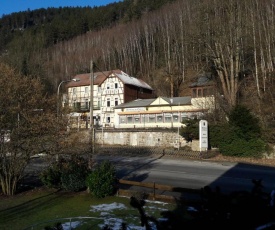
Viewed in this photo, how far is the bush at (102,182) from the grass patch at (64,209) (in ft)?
1.07

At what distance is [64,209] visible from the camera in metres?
14.6

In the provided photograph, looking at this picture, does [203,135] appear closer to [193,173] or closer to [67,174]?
[193,173]

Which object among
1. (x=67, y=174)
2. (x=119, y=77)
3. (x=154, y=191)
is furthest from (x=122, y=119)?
(x=154, y=191)

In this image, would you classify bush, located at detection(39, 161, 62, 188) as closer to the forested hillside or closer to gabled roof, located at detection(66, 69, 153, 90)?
the forested hillside

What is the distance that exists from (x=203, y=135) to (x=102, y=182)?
17472mm

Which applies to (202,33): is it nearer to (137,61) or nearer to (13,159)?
(13,159)

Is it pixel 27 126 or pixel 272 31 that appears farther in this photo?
pixel 272 31

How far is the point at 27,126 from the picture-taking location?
17688mm

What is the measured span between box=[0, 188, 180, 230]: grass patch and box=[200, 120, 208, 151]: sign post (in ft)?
53.9

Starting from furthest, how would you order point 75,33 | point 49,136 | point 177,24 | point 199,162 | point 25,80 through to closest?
1. point 75,33
2. point 177,24
3. point 199,162
4. point 25,80
5. point 49,136

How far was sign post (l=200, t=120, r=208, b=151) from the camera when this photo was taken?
3153cm

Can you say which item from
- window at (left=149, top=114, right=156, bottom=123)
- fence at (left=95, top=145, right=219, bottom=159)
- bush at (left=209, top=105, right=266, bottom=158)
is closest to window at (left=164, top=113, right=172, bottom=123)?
window at (left=149, top=114, right=156, bottom=123)

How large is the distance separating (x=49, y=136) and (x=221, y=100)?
876 inches

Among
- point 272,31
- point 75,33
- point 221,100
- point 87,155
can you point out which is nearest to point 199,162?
point 221,100
